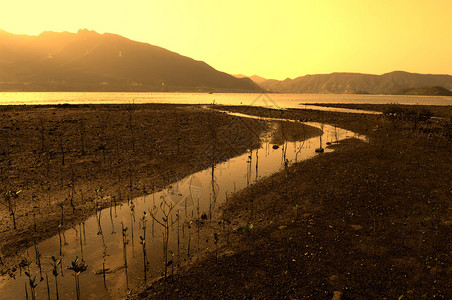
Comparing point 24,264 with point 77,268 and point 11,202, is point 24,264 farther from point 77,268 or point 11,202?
point 11,202

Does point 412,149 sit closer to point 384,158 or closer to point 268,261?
point 384,158

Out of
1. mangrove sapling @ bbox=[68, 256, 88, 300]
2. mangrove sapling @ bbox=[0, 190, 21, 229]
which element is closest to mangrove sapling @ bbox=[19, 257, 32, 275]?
mangrove sapling @ bbox=[68, 256, 88, 300]

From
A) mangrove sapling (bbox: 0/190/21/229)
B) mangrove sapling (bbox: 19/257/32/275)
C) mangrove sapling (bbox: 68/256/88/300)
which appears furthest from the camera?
mangrove sapling (bbox: 0/190/21/229)

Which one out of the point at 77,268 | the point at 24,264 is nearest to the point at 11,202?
the point at 24,264

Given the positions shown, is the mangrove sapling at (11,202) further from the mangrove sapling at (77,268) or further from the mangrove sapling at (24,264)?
the mangrove sapling at (77,268)

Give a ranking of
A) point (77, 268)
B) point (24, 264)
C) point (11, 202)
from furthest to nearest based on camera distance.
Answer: point (11, 202)
point (24, 264)
point (77, 268)

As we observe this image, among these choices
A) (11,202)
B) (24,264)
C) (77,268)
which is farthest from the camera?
(11,202)

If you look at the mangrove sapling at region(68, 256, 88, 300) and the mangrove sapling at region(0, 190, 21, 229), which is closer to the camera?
the mangrove sapling at region(68, 256, 88, 300)

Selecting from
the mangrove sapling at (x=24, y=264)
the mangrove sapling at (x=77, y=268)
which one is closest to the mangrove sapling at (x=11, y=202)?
the mangrove sapling at (x=24, y=264)

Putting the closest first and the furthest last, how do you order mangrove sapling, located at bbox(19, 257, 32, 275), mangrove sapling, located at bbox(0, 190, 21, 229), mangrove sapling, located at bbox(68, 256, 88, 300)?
mangrove sapling, located at bbox(68, 256, 88, 300) → mangrove sapling, located at bbox(19, 257, 32, 275) → mangrove sapling, located at bbox(0, 190, 21, 229)

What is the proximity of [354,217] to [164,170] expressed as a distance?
1191cm

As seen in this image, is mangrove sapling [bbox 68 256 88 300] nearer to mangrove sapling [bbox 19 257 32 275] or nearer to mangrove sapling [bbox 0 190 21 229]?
mangrove sapling [bbox 19 257 32 275]

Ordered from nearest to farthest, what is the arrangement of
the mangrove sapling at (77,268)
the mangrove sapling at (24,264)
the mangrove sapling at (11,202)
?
the mangrove sapling at (77,268) < the mangrove sapling at (24,264) < the mangrove sapling at (11,202)

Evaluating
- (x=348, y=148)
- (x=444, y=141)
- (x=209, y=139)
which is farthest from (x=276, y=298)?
(x=444, y=141)
